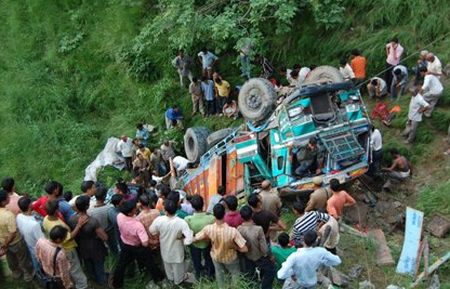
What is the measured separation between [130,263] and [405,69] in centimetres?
699

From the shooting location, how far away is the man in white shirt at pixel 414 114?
413 inches

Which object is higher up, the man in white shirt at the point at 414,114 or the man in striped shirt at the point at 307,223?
the man in striped shirt at the point at 307,223

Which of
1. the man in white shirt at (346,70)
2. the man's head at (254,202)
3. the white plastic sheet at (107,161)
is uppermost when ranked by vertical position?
the man's head at (254,202)

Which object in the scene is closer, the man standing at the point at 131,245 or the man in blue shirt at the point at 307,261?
the man in blue shirt at the point at 307,261

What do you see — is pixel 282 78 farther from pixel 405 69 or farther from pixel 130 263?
pixel 130 263

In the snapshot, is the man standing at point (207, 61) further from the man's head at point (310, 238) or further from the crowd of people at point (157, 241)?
the man's head at point (310, 238)

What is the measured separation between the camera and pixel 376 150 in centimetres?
1031

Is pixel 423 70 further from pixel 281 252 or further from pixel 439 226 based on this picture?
pixel 281 252

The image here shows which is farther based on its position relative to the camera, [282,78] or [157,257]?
[282,78]

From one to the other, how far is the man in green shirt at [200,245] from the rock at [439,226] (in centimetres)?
350

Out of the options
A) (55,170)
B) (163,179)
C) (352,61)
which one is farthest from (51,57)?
(352,61)

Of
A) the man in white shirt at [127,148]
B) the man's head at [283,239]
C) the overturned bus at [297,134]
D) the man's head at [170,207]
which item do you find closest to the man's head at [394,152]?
the overturned bus at [297,134]

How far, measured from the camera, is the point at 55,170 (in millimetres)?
15633

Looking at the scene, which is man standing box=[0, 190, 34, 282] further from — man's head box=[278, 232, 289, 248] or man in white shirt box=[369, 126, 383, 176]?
man in white shirt box=[369, 126, 383, 176]
